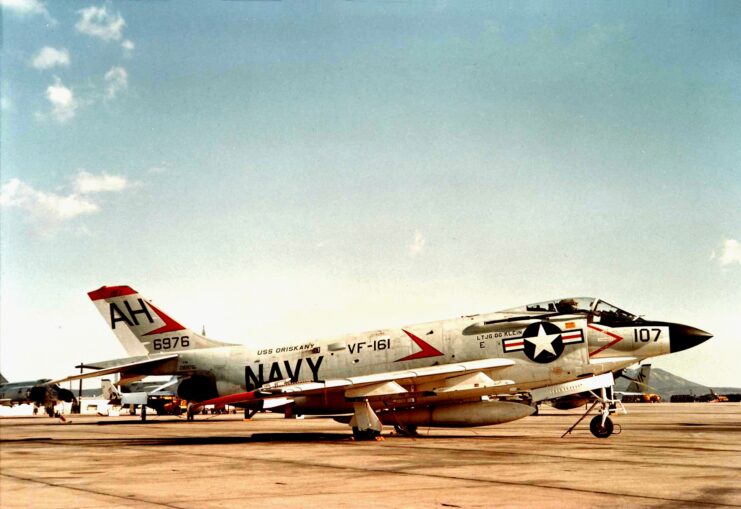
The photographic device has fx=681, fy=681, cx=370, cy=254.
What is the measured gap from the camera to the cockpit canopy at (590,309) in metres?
18.6

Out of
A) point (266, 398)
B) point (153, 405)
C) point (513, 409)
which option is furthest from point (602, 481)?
point (153, 405)

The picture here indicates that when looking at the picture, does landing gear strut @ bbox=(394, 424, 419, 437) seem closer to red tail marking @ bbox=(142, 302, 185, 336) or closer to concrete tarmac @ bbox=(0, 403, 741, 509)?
concrete tarmac @ bbox=(0, 403, 741, 509)

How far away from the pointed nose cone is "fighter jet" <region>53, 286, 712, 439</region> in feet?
0.09

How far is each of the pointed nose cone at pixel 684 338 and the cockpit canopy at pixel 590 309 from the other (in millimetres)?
1068

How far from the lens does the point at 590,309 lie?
1877cm

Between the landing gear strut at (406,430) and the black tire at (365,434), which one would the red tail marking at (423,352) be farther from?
the black tire at (365,434)

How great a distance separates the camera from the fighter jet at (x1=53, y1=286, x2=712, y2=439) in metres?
18.2

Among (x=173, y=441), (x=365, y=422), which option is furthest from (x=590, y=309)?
(x=173, y=441)

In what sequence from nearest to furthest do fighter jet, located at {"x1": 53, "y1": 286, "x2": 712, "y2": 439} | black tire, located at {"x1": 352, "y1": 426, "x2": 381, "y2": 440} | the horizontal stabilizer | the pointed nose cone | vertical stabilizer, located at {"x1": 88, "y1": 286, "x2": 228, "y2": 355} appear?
the pointed nose cone → fighter jet, located at {"x1": 53, "y1": 286, "x2": 712, "y2": 439} → black tire, located at {"x1": 352, "y1": 426, "x2": 381, "y2": 440} → the horizontal stabilizer → vertical stabilizer, located at {"x1": 88, "y1": 286, "x2": 228, "y2": 355}

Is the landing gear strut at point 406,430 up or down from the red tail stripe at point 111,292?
down

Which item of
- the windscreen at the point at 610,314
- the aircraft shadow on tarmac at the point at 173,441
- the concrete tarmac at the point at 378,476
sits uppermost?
the windscreen at the point at 610,314

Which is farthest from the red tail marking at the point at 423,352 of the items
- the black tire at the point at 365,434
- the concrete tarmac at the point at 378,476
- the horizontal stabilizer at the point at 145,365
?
the horizontal stabilizer at the point at 145,365

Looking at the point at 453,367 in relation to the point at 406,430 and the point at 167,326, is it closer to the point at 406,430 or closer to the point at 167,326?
the point at 406,430

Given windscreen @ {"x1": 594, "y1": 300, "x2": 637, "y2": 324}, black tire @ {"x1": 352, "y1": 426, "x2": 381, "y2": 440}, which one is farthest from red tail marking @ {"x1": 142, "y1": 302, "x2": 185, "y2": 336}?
windscreen @ {"x1": 594, "y1": 300, "x2": 637, "y2": 324}
